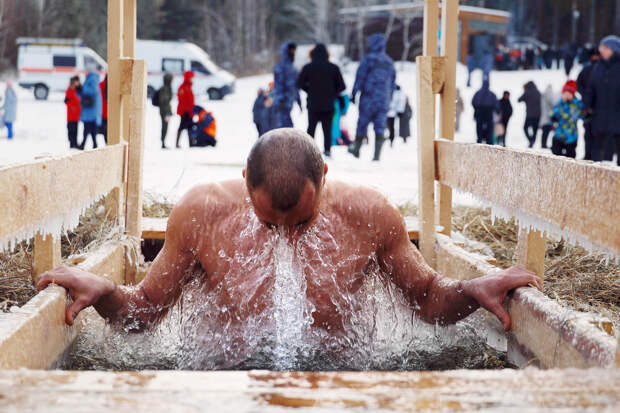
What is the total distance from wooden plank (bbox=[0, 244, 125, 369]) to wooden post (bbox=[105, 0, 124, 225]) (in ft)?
3.90

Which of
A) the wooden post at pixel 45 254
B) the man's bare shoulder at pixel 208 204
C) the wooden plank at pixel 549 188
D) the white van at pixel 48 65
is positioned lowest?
the wooden post at pixel 45 254

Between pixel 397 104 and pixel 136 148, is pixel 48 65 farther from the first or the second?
pixel 136 148

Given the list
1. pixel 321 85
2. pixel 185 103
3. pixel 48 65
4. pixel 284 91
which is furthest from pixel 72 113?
pixel 48 65

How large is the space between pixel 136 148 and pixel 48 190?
5.30 ft

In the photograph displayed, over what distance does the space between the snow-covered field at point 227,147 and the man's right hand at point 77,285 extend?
511 millimetres

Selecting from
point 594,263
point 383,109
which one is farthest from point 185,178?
point 594,263

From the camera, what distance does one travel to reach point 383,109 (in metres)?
11.4

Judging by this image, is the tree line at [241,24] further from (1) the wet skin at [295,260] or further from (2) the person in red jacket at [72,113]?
(1) the wet skin at [295,260]

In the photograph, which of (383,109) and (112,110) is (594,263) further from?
(383,109)

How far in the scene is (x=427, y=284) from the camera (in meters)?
2.59

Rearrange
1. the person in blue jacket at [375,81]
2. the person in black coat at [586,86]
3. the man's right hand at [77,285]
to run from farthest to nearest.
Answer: the person in blue jacket at [375,81] < the person in black coat at [586,86] < the man's right hand at [77,285]

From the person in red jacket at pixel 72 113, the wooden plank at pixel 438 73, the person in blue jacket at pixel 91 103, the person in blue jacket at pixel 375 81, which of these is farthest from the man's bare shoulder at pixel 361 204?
the person in red jacket at pixel 72 113

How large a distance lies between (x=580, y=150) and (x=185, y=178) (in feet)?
34.7

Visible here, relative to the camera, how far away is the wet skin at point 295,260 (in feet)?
7.66
